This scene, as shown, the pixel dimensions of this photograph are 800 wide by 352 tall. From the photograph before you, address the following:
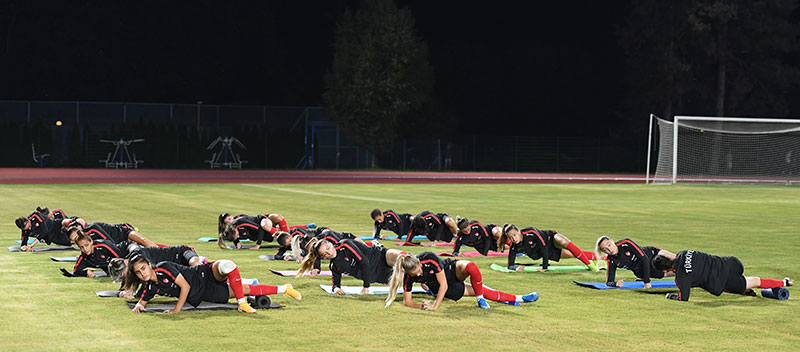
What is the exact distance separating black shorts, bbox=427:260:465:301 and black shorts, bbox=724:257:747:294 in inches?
139

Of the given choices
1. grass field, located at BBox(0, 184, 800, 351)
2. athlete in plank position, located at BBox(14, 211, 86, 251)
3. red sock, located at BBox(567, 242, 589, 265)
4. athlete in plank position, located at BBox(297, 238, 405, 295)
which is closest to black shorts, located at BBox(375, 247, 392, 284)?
athlete in plank position, located at BBox(297, 238, 405, 295)

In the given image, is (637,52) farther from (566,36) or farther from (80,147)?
(80,147)

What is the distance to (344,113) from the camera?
69125 mm

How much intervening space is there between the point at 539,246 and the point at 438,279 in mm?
4349

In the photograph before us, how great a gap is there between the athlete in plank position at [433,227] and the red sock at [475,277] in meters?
6.57

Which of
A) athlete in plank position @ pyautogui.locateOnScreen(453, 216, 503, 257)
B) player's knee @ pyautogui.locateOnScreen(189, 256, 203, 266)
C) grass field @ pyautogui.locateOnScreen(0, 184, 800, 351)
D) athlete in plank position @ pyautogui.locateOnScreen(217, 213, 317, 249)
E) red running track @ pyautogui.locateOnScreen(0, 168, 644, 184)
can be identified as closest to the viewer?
grass field @ pyautogui.locateOnScreen(0, 184, 800, 351)

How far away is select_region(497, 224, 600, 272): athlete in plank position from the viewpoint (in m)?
15.5

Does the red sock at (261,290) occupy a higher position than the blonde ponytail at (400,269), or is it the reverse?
the blonde ponytail at (400,269)

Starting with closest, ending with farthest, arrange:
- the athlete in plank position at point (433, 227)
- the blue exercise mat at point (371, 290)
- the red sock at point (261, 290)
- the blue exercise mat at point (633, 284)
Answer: the red sock at point (261, 290) < the blue exercise mat at point (371, 290) < the blue exercise mat at point (633, 284) < the athlete in plank position at point (433, 227)

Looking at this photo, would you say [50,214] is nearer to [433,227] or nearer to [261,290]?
[433,227]

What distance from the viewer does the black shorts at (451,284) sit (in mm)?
12086

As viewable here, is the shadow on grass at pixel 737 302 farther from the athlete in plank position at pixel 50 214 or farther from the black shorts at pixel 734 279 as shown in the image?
the athlete in plank position at pixel 50 214

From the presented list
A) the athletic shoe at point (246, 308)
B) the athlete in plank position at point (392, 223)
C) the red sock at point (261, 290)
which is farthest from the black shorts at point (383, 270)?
the athlete in plank position at point (392, 223)

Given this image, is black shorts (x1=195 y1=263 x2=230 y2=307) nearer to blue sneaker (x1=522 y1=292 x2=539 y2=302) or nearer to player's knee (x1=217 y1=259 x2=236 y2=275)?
player's knee (x1=217 y1=259 x2=236 y2=275)
